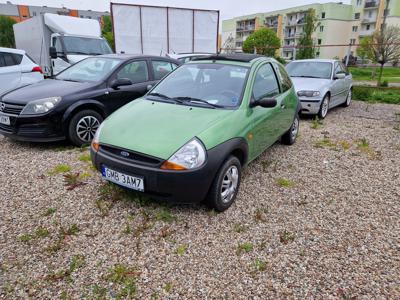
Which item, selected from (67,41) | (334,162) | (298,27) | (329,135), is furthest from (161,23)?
(298,27)

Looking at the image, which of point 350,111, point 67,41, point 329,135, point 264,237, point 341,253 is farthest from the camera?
point 67,41

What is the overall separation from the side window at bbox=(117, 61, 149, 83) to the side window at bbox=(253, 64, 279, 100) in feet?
8.69

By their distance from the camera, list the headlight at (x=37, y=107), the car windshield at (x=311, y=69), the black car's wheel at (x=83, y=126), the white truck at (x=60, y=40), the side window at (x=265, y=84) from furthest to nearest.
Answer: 1. the white truck at (x=60, y=40)
2. the car windshield at (x=311, y=69)
3. the black car's wheel at (x=83, y=126)
4. the headlight at (x=37, y=107)
5. the side window at (x=265, y=84)

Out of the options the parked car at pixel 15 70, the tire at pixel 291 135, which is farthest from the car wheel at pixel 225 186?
the parked car at pixel 15 70

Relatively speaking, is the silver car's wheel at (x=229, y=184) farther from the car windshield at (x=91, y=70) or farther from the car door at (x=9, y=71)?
the car door at (x=9, y=71)

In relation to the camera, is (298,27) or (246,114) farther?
(298,27)

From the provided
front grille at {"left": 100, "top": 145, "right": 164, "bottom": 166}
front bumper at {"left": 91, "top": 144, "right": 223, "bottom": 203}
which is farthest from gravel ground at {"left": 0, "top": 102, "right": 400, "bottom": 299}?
front grille at {"left": 100, "top": 145, "right": 164, "bottom": 166}

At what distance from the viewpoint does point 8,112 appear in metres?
4.78

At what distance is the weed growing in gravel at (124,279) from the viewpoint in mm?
2230

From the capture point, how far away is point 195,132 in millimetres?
2994

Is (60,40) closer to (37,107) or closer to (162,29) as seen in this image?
(162,29)

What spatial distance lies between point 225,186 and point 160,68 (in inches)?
153

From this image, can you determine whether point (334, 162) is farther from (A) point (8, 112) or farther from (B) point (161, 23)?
(B) point (161, 23)

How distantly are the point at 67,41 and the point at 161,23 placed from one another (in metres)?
4.24
